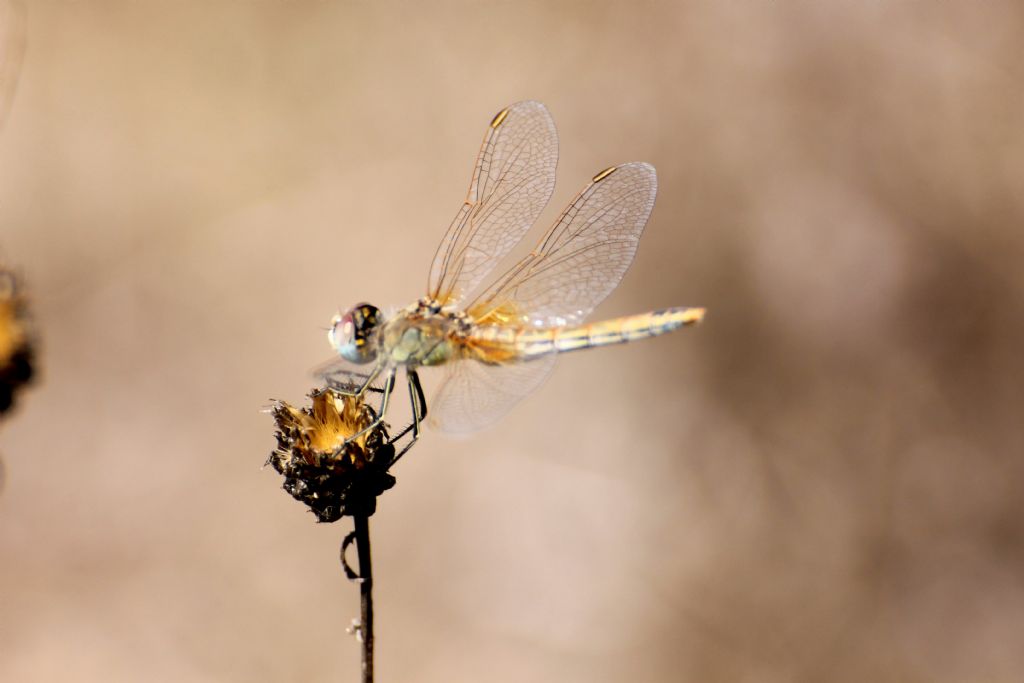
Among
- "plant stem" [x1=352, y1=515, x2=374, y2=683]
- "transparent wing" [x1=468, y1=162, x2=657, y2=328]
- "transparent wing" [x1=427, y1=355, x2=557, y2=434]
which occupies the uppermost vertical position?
"transparent wing" [x1=468, y1=162, x2=657, y2=328]

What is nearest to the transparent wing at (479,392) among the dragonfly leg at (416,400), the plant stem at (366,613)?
the dragonfly leg at (416,400)

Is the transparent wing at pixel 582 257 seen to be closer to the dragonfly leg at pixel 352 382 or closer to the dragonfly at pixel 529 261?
the dragonfly at pixel 529 261

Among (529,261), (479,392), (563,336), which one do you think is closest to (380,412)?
(479,392)

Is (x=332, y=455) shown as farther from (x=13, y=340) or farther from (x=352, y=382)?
(x=13, y=340)

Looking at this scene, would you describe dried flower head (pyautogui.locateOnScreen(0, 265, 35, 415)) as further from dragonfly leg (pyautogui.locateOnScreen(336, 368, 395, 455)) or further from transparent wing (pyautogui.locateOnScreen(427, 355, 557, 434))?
transparent wing (pyautogui.locateOnScreen(427, 355, 557, 434))

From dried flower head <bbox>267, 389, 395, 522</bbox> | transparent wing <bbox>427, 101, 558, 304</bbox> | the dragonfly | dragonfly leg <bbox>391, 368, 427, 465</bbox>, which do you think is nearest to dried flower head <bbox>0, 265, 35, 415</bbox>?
dried flower head <bbox>267, 389, 395, 522</bbox>

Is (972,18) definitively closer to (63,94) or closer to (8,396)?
(8,396)
